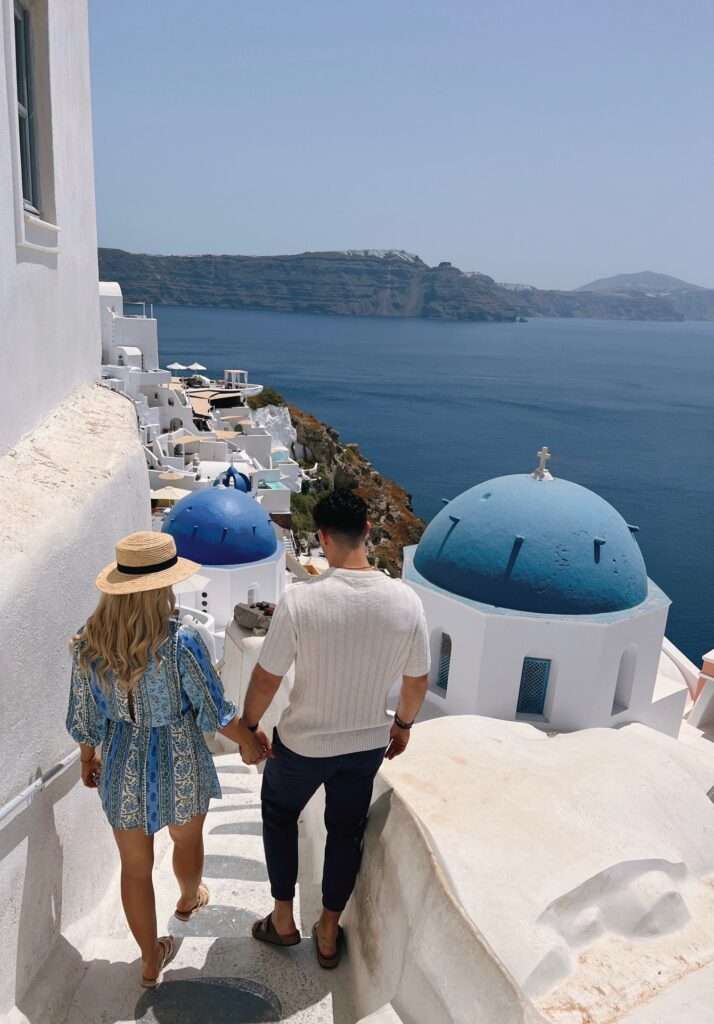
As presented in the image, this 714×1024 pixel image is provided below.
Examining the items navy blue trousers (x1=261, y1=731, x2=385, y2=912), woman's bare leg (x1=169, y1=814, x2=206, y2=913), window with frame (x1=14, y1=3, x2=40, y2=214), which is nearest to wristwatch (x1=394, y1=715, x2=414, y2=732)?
navy blue trousers (x1=261, y1=731, x2=385, y2=912)

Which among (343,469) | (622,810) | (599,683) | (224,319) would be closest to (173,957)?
(622,810)

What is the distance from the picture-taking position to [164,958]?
3.21m

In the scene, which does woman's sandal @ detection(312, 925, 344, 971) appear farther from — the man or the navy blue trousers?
the navy blue trousers

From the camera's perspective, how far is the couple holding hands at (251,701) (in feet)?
8.78

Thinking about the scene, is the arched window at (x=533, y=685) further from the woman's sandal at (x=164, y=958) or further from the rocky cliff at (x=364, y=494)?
the rocky cliff at (x=364, y=494)

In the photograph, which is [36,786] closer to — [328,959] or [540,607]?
[328,959]

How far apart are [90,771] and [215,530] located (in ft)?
35.5

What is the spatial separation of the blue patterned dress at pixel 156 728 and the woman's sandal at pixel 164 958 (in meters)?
0.63

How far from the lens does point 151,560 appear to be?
271 cm

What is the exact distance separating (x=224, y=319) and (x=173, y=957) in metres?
184

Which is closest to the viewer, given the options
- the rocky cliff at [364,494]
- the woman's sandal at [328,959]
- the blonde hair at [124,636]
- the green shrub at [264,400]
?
the blonde hair at [124,636]

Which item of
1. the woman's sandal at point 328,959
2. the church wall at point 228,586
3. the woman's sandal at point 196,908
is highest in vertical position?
the woman's sandal at point 328,959

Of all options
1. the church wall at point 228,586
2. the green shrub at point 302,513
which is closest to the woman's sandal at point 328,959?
the church wall at point 228,586

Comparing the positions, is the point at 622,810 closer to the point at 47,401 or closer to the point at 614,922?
the point at 614,922
